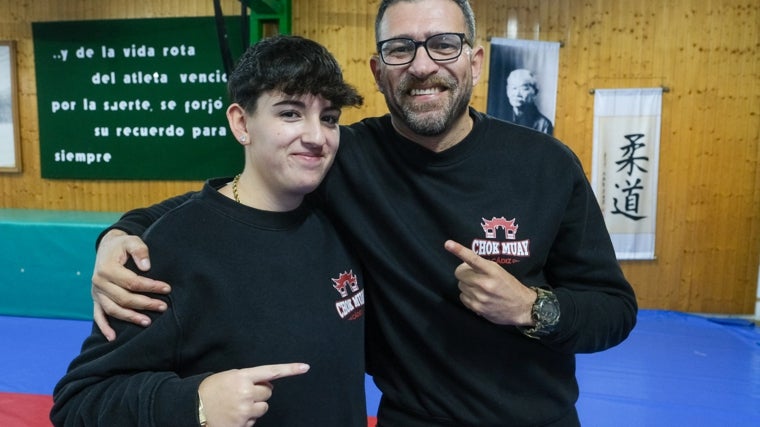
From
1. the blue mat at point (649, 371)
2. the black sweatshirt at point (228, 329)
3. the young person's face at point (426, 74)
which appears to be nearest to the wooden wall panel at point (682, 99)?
the blue mat at point (649, 371)

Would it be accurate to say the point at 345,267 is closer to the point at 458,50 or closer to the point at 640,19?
the point at 458,50

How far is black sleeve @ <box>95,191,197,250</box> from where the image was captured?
1.14 m

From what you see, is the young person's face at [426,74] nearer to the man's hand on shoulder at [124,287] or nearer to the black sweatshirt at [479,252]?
the black sweatshirt at [479,252]

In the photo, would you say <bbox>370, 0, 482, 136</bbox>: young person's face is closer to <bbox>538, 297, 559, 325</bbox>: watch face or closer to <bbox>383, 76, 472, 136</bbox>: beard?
<bbox>383, 76, 472, 136</bbox>: beard

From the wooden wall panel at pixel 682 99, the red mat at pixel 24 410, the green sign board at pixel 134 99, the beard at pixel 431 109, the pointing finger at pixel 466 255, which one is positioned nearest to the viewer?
the pointing finger at pixel 466 255

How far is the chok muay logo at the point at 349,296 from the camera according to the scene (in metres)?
1.07

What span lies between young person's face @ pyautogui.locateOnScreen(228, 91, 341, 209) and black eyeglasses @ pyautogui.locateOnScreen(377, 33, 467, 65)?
24 centimetres

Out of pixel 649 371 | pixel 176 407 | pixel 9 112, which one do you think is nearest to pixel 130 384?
pixel 176 407

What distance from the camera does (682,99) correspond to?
4406 millimetres

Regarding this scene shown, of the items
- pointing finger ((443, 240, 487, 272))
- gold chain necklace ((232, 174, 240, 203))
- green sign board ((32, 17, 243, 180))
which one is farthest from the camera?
green sign board ((32, 17, 243, 180))

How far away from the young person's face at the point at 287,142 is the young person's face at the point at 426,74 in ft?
0.68

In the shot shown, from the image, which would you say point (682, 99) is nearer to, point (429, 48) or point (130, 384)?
point (429, 48)

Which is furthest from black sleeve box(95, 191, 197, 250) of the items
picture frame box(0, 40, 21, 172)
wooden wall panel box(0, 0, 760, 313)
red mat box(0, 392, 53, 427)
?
picture frame box(0, 40, 21, 172)

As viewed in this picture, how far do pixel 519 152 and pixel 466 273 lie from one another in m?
0.35
